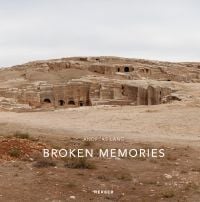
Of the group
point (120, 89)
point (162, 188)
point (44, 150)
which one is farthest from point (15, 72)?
point (162, 188)

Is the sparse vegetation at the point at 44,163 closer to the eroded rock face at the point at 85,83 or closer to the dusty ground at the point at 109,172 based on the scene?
the dusty ground at the point at 109,172

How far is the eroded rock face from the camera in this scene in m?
37.0

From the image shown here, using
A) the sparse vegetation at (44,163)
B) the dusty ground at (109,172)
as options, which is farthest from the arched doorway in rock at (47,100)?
the sparse vegetation at (44,163)

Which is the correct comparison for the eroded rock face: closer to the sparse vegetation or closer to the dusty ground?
the dusty ground

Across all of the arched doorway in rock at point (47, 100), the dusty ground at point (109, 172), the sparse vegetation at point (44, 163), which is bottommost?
the arched doorway in rock at point (47, 100)

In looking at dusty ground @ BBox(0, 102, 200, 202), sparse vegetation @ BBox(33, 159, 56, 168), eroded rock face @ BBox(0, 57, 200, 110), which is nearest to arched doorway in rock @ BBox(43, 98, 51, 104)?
eroded rock face @ BBox(0, 57, 200, 110)

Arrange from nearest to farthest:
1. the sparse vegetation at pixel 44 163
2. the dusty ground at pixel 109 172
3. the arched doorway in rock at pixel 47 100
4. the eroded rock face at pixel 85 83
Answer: the dusty ground at pixel 109 172
the sparse vegetation at pixel 44 163
the eroded rock face at pixel 85 83
the arched doorway in rock at pixel 47 100

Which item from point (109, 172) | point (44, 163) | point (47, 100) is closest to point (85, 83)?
point (47, 100)

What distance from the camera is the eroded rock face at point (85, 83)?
37031mm

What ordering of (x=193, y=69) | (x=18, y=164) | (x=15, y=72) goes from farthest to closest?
(x=193, y=69), (x=15, y=72), (x=18, y=164)

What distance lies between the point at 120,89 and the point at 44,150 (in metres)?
26.0

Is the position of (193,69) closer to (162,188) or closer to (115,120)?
(115,120)

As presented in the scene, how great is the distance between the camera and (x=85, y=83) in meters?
40.2

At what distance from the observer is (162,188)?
9.60 metres
